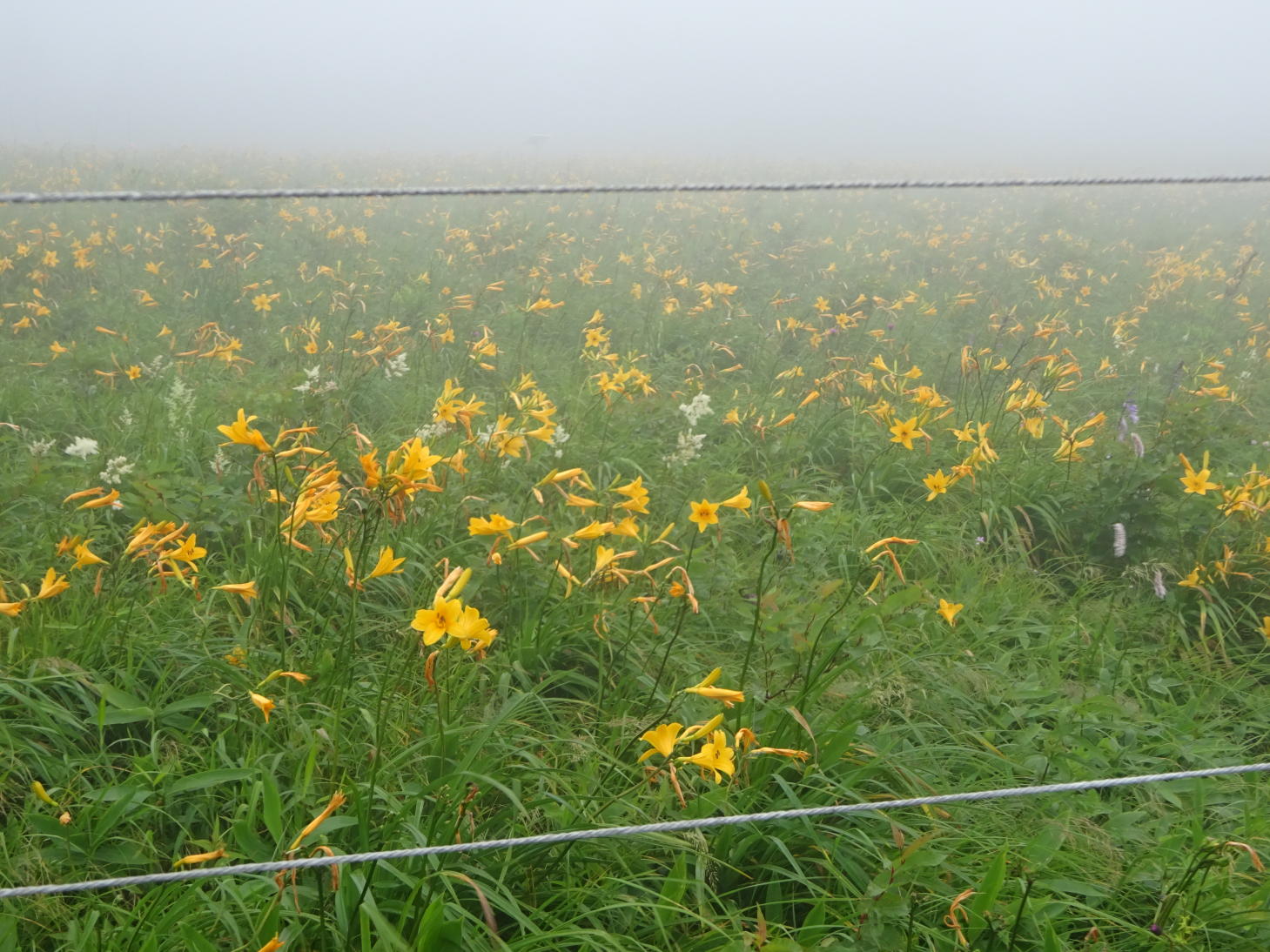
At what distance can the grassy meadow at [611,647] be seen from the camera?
132cm

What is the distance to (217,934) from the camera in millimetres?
1245

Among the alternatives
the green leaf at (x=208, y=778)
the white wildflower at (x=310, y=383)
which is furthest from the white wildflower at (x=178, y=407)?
the green leaf at (x=208, y=778)

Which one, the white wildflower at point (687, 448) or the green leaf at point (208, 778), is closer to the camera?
the green leaf at point (208, 778)

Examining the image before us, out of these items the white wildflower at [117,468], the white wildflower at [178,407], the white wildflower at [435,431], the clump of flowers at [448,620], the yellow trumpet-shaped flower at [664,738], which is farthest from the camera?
the white wildflower at [178,407]

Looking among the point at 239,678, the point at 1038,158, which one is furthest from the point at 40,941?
the point at 1038,158

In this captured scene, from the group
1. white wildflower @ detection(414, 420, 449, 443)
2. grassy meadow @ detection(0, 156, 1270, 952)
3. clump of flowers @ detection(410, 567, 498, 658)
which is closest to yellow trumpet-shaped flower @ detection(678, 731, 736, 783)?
grassy meadow @ detection(0, 156, 1270, 952)

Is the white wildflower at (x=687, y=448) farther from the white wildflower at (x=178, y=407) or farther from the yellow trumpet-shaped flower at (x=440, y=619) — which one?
the white wildflower at (x=178, y=407)

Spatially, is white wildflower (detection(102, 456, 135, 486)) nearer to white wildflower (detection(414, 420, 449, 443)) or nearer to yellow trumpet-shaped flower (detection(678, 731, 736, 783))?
white wildflower (detection(414, 420, 449, 443))

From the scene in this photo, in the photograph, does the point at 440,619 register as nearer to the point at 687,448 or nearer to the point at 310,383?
the point at 687,448

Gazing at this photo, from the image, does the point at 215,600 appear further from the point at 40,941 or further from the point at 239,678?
the point at 40,941

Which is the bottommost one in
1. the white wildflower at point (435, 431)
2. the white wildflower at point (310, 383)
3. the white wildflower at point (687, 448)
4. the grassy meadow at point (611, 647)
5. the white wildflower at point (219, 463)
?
the grassy meadow at point (611, 647)

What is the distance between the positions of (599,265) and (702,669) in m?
5.21

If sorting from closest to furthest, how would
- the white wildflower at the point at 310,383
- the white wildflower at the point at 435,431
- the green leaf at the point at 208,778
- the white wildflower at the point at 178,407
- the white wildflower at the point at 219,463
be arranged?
1. the green leaf at the point at 208,778
2. the white wildflower at the point at 219,463
3. the white wildflower at the point at 435,431
4. the white wildflower at the point at 310,383
5. the white wildflower at the point at 178,407

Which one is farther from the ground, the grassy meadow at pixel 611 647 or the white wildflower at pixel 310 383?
the white wildflower at pixel 310 383
